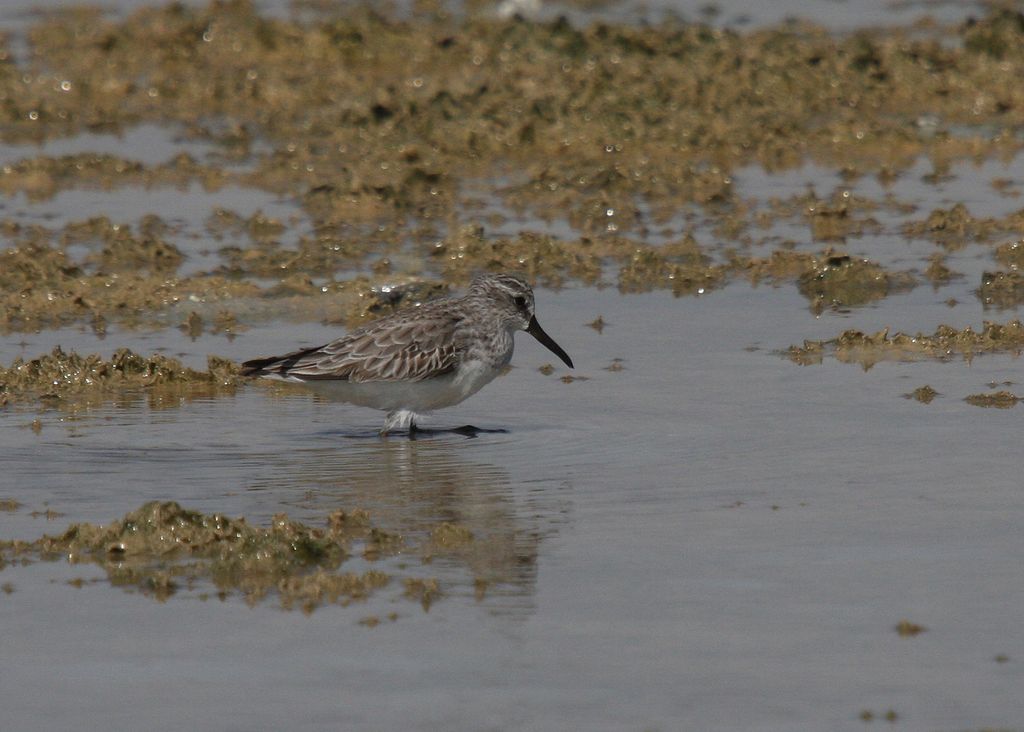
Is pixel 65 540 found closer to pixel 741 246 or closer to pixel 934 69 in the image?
pixel 741 246

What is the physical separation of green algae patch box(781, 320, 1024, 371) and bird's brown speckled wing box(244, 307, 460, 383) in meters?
2.64

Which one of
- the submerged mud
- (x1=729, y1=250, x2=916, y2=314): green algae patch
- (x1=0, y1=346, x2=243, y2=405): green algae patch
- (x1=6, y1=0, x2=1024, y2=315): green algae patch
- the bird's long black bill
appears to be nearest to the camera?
the submerged mud

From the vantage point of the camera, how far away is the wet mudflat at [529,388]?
7.45 m

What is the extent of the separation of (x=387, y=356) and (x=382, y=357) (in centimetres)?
3

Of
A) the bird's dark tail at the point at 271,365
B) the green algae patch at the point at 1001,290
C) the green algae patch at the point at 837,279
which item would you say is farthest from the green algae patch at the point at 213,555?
the green algae patch at the point at 1001,290

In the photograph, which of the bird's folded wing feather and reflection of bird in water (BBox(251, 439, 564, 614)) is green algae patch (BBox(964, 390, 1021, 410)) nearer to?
reflection of bird in water (BBox(251, 439, 564, 614))

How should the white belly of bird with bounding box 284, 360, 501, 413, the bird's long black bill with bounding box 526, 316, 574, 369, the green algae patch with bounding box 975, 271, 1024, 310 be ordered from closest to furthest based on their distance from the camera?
the white belly of bird with bounding box 284, 360, 501, 413
the bird's long black bill with bounding box 526, 316, 574, 369
the green algae patch with bounding box 975, 271, 1024, 310

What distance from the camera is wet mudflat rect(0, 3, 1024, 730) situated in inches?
293

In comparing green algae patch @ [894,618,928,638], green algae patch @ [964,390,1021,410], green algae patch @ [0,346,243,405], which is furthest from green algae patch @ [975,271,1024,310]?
green algae patch @ [894,618,928,638]

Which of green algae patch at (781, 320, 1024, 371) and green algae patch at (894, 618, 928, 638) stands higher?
green algae patch at (781, 320, 1024, 371)

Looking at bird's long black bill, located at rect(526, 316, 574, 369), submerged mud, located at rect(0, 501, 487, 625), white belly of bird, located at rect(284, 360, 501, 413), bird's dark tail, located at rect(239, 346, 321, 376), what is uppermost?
bird's long black bill, located at rect(526, 316, 574, 369)

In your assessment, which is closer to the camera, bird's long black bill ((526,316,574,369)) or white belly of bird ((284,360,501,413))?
white belly of bird ((284,360,501,413))

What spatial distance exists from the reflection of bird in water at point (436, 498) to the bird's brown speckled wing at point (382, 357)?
0.47 metres

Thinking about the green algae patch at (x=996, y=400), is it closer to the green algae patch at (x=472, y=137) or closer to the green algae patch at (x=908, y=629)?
the green algae patch at (x=472, y=137)
